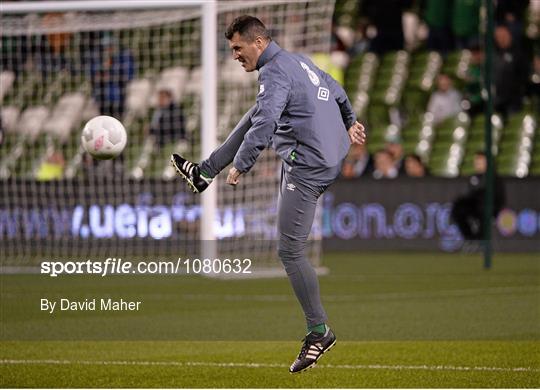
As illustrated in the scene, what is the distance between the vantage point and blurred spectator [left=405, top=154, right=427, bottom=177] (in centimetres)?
2023

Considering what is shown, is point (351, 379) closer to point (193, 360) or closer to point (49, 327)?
point (193, 360)

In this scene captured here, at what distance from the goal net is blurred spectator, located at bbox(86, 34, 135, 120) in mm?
31

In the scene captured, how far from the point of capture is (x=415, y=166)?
800 inches

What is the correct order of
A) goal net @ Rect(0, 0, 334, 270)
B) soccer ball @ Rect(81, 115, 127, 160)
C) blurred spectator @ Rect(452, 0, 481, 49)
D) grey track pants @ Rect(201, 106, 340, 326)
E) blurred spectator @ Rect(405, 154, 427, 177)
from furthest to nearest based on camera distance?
blurred spectator @ Rect(452, 0, 481, 49) < blurred spectator @ Rect(405, 154, 427, 177) < goal net @ Rect(0, 0, 334, 270) < soccer ball @ Rect(81, 115, 127, 160) < grey track pants @ Rect(201, 106, 340, 326)

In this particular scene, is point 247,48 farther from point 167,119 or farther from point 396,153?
point 396,153

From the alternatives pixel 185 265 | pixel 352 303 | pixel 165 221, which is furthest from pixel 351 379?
pixel 165 221

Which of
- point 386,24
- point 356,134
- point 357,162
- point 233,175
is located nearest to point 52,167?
point 357,162

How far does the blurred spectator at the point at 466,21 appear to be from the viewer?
22609 mm

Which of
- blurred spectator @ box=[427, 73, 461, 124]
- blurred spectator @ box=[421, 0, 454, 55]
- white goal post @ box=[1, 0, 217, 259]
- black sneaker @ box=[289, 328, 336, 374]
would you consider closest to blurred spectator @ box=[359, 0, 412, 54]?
blurred spectator @ box=[421, 0, 454, 55]

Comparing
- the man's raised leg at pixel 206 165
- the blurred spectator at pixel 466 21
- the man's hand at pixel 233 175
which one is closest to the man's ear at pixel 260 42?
the man's raised leg at pixel 206 165

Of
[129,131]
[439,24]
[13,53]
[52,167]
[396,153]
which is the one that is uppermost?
[439,24]

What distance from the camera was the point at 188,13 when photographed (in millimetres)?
16969

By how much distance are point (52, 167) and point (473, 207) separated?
6.75m

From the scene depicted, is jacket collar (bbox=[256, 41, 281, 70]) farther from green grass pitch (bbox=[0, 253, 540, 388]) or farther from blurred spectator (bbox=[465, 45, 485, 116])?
blurred spectator (bbox=[465, 45, 485, 116])
